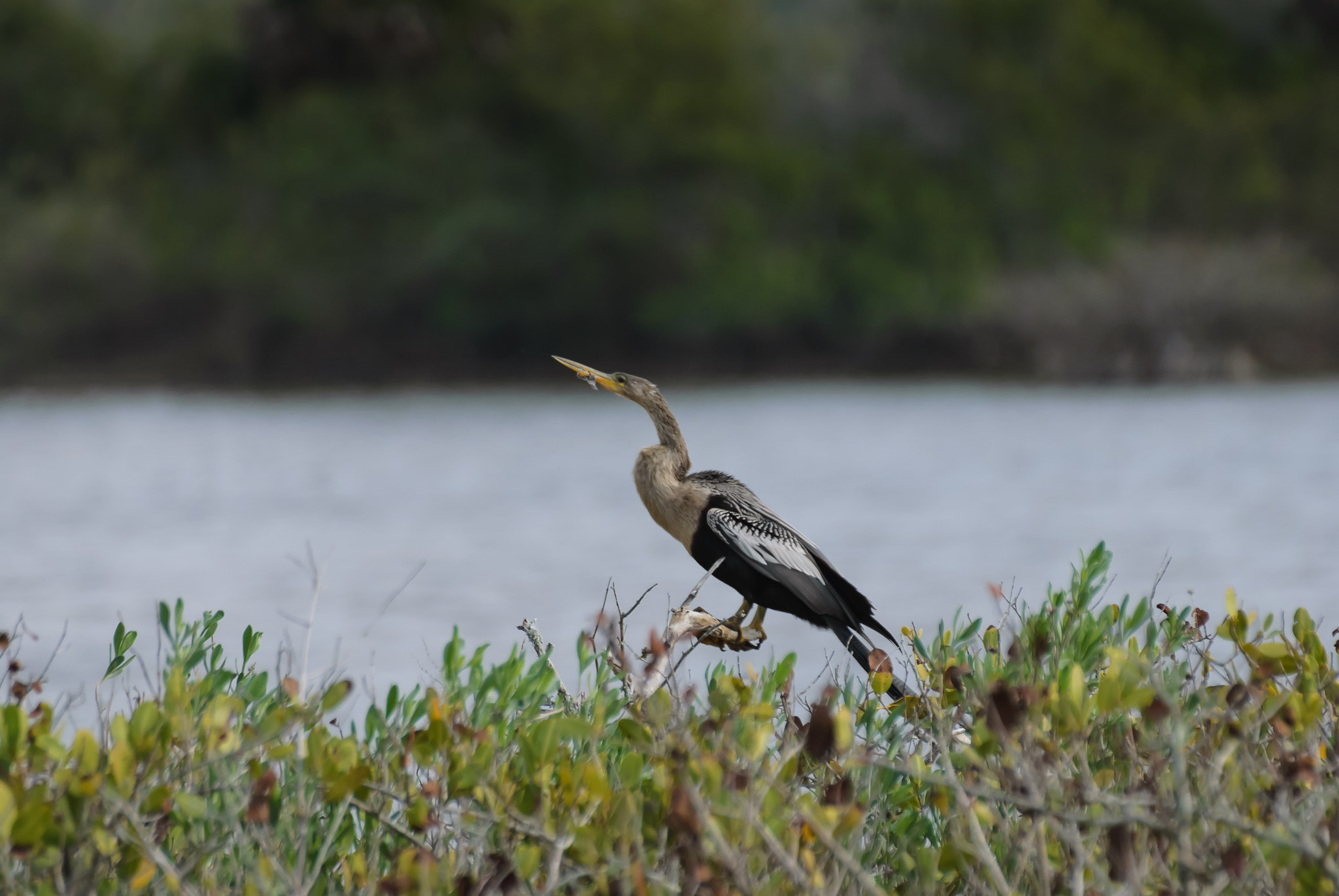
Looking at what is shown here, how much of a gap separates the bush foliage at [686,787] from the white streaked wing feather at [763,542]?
1.01 m

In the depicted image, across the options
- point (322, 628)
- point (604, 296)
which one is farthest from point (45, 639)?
point (604, 296)

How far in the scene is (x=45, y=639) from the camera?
39.1 ft

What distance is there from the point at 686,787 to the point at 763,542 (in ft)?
8.45

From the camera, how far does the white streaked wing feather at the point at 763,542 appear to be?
5023 mm

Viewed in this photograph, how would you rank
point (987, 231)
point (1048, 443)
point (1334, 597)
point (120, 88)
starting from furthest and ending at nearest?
point (120, 88)
point (987, 231)
point (1048, 443)
point (1334, 597)

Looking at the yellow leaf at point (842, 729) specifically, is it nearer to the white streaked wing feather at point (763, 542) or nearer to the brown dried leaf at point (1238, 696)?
the brown dried leaf at point (1238, 696)

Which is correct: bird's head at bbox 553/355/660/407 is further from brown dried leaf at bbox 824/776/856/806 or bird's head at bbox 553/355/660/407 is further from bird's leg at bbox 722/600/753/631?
brown dried leaf at bbox 824/776/856/806

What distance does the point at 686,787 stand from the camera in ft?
8.29

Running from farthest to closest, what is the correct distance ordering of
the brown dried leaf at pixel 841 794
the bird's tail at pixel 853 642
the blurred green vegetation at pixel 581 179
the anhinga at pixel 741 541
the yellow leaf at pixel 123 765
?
the blurred green vegetation at pixel 581 179
the anhinga at pixel 741 541
the bird's tail at pixel 853 642
the brown dried leaf at pixel 841 794
the yellow leaf at pixel 123 765

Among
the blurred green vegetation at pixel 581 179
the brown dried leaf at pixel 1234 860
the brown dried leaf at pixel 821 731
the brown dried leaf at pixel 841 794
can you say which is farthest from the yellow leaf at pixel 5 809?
the blurred green vegetation at pixel 581 179

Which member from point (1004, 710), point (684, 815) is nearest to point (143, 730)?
point (684, 815)

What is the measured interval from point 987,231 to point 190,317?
23853 millimetres

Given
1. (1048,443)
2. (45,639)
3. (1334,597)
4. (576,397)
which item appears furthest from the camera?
(576,397)

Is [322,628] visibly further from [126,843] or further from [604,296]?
[604,296]
